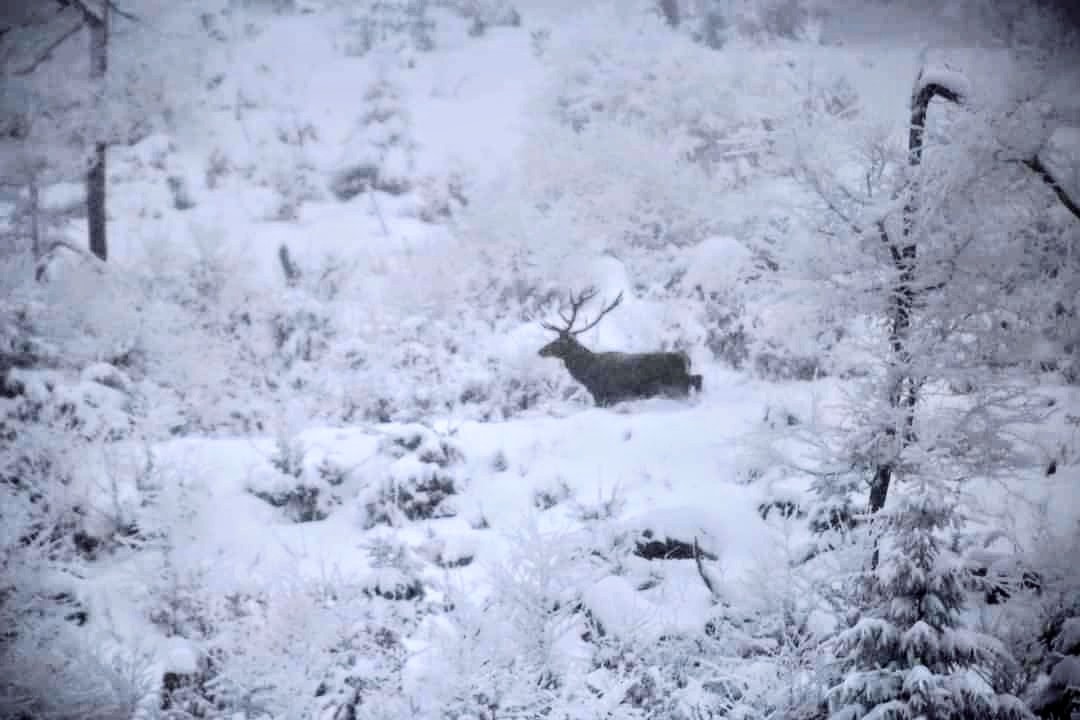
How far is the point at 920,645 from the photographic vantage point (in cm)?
312

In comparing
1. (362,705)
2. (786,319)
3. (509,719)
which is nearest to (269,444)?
(362,705)

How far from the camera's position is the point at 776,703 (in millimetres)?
4223

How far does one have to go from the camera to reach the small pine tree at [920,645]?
3.03 m

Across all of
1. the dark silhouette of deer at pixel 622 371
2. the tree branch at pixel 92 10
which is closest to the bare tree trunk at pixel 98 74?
the tree branch at pixel 92 10

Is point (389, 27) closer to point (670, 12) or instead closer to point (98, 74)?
point (670, 12)

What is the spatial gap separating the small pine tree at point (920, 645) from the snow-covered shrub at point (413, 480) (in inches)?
199

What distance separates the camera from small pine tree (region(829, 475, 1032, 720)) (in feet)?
9.95

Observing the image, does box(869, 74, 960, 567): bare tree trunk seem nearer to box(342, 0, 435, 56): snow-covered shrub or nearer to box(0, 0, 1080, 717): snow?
box(0, 0, 1080, 717): snow

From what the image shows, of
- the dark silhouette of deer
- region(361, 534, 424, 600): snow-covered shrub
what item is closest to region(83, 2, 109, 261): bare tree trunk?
the dark silhouette of deer

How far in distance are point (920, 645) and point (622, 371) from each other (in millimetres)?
6530

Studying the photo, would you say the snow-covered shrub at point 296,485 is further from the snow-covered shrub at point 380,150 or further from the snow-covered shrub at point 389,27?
the snow-covered shrub at point 389,27

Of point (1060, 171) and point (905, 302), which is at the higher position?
point (1060, 171)

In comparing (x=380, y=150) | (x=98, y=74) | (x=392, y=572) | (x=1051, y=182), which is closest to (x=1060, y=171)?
(x=1051, y=182)

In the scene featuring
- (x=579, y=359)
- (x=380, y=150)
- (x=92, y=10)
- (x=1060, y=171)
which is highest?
(x=1060, y=171)
